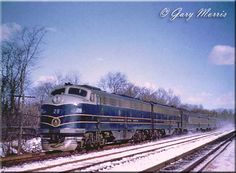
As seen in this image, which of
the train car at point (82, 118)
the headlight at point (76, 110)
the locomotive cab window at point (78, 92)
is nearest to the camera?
the train car at point (82, 118)

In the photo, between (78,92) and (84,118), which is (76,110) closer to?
(84,118)

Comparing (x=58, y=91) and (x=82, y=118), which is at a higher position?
(x=58, y=91)

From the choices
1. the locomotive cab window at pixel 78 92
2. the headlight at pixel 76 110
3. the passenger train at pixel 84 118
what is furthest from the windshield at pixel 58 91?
the headlight at pixel 76 110

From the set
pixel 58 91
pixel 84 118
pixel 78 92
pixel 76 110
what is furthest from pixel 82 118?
pixel 58 91

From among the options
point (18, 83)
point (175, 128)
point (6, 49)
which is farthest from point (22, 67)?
point (175, 128)

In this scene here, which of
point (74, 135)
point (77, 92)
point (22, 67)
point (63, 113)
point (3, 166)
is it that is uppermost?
point (22, 67)

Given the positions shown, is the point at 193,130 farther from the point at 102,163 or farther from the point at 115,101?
the point at 102,163

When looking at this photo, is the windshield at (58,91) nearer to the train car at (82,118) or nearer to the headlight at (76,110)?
the train car at (82,118)

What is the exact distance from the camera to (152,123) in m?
32.2

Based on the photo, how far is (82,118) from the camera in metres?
18.5

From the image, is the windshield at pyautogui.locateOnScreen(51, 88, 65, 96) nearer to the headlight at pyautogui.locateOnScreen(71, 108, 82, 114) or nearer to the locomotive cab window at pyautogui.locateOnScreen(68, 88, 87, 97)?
the locomotive cab window at pyautogui.locateOnScreen(68, 88, 87, 97)

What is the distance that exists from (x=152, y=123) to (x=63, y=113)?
15.8 metres

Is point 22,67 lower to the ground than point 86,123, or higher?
higher

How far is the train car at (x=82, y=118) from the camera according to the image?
17.8 meters
